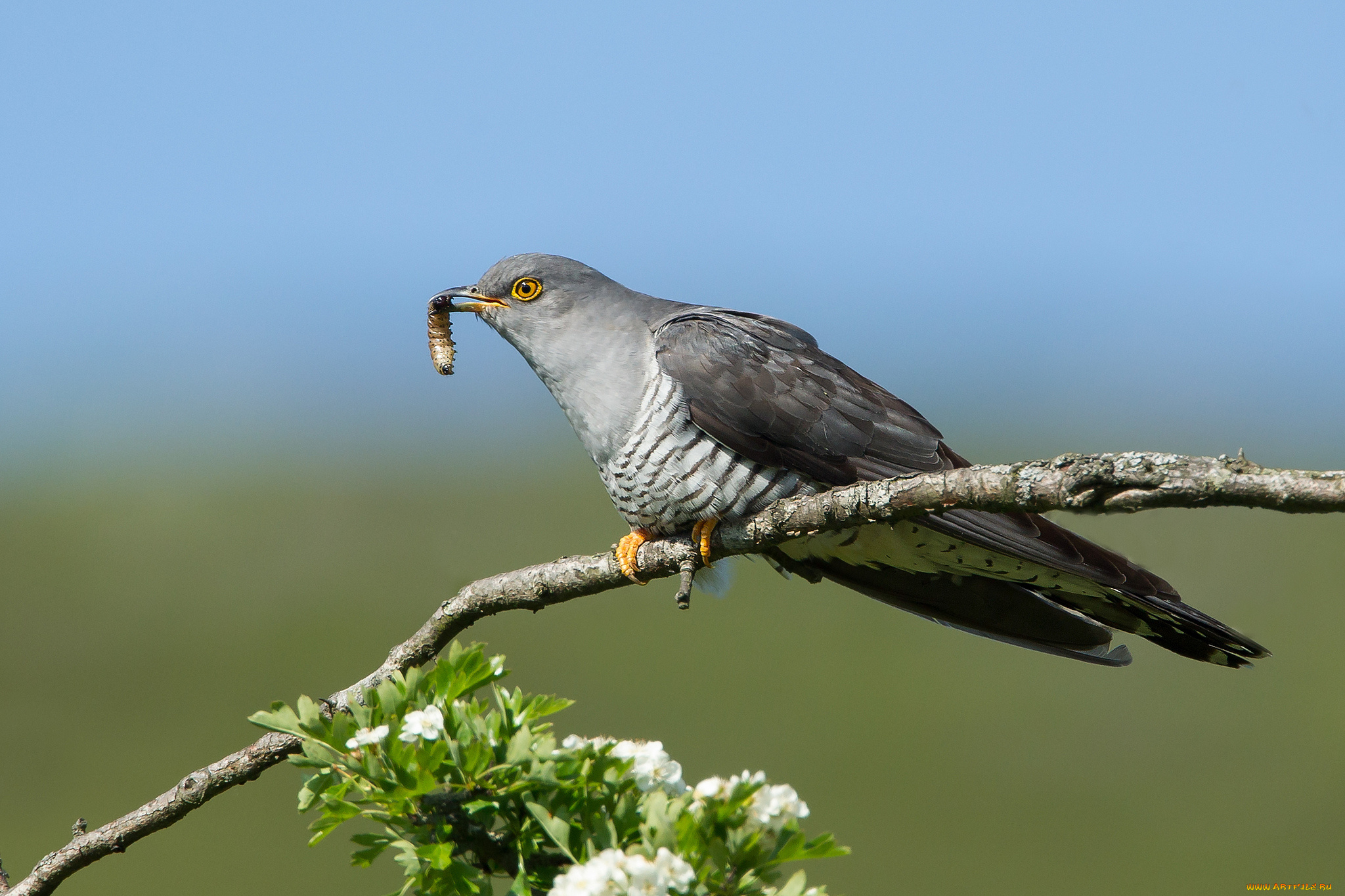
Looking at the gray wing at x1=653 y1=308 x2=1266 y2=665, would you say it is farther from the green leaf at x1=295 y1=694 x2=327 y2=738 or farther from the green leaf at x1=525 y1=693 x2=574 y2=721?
the green leaf at x1=295 y1=694 x2=327 y2=738

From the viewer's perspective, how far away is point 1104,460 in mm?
2000

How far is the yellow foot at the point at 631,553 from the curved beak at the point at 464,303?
44.0 inches

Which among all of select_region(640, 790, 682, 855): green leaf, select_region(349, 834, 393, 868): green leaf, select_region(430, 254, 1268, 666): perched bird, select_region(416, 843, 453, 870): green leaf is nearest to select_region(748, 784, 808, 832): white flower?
select_region(640, 790, 682, 855): green leaf

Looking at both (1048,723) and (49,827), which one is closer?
(49,827)

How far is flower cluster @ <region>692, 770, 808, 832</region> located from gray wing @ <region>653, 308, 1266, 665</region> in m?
A: 1.95

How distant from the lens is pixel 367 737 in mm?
1690

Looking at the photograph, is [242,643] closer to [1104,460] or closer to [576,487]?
[576,487]

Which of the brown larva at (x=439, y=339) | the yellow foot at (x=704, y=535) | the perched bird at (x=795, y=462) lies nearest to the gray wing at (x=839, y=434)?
the perched bird at (x=795, y=462)

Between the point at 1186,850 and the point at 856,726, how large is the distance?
9.36m

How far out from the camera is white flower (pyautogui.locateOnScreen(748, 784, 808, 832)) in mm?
1646

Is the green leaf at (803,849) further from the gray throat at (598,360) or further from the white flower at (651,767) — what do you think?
the gray throat at (598,360)

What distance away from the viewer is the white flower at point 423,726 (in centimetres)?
170

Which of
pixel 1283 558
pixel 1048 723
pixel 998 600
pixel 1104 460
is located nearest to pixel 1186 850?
pixel 1048 723

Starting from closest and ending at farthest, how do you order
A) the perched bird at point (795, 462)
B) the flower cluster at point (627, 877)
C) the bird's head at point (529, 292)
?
1. the flower cluster at point (627, 877)
2. the perched bird at point (795, 462)
3. the bird's head at point (529, 292)
